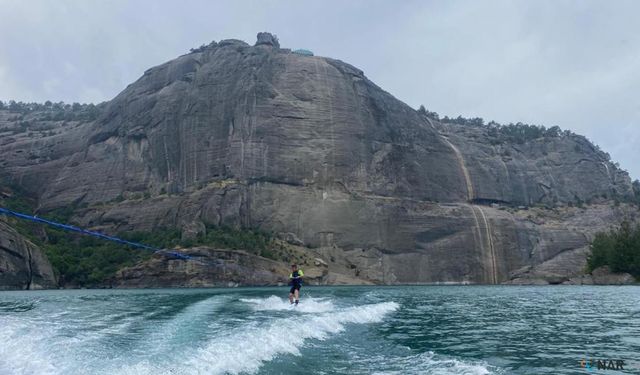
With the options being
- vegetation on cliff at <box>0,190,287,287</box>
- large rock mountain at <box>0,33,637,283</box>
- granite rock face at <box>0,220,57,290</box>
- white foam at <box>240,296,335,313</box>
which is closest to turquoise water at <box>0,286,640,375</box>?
white foam at <box>240,296,335,313</box>

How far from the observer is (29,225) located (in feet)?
292

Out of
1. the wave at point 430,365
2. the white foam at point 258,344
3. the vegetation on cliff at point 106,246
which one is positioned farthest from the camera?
the vegetation on cliff at point 106,246

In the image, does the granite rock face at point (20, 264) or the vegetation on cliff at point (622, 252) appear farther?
the vegetation on cliff at point (622, 252)

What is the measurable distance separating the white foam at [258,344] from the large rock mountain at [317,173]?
71.0 m

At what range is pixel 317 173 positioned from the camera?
105 m

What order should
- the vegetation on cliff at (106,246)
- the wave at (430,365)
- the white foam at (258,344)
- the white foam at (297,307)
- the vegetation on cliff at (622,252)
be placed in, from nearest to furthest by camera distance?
the wave at (430,365)
the white foam at (258,344)
the white foam at (297,307)
the vegetation on cliff at (622,252)
the vegetation on cliff at (106,246)

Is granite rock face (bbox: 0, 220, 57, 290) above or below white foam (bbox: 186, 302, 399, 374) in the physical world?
above

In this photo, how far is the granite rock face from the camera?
66750 mm

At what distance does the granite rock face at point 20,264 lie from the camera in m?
66.8

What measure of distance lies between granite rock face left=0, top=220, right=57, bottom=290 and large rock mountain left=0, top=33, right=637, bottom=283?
23784mm

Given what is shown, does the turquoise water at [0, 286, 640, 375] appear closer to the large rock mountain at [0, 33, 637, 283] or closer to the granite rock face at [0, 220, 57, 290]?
the granite rock face at [0, 220, 57, 290]

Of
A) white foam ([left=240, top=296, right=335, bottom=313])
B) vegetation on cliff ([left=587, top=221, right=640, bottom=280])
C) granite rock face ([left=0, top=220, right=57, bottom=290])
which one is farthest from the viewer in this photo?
vegetation on cliff ([left=587, top=221, right=640, bottom=280])

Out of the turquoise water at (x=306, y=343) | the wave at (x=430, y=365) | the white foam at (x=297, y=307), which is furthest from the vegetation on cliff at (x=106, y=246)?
the wave at (x=430, y=365)

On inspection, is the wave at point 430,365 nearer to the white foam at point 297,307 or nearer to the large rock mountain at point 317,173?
the white foam at point 297,307
